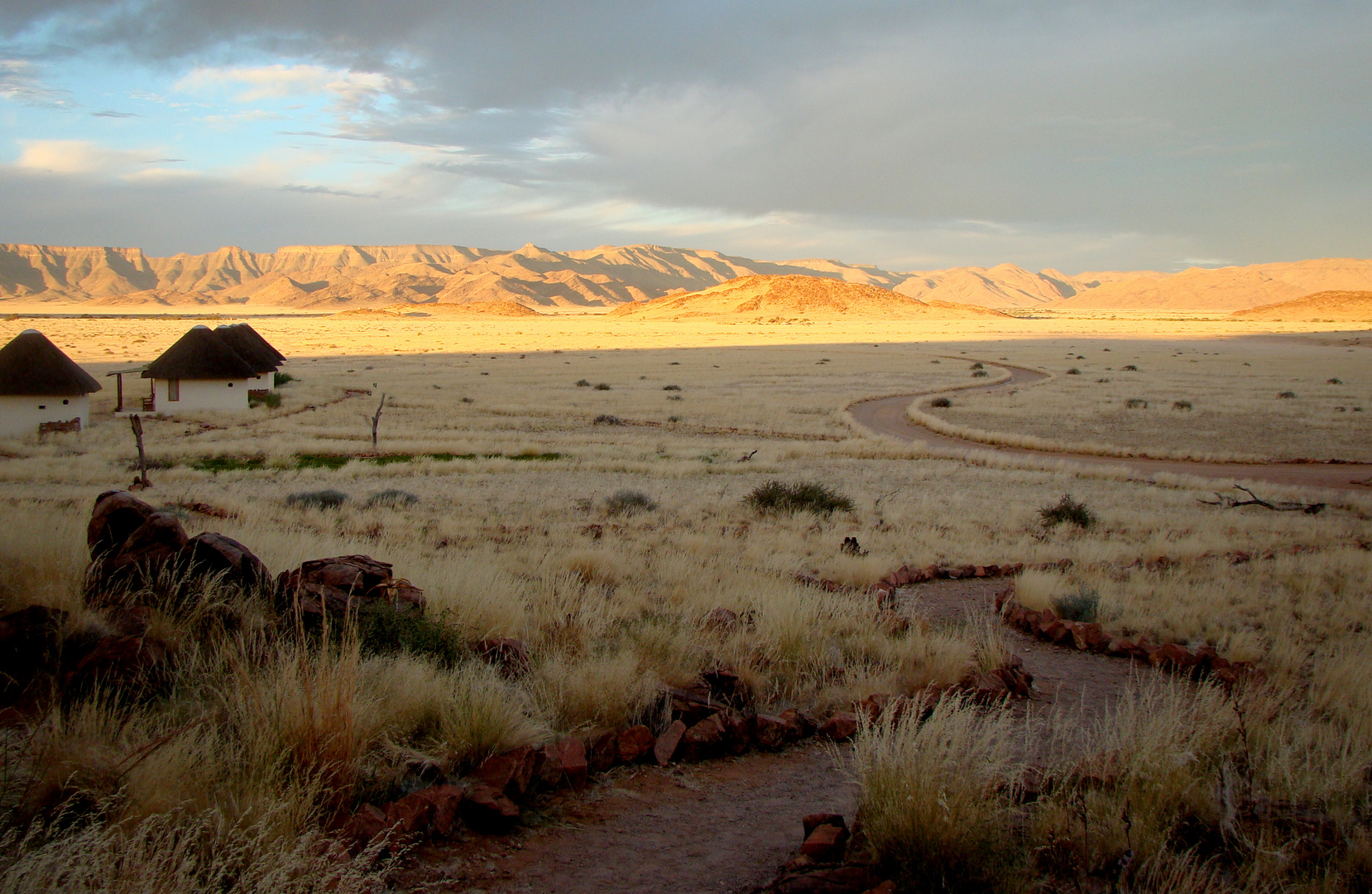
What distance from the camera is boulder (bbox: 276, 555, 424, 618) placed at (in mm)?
5352

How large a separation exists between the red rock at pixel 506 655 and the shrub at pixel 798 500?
8.97 m

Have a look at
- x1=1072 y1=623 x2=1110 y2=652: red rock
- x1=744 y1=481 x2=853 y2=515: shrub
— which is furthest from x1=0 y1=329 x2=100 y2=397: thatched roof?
x1=1072 y1=623 x2=1110 y2=652: red rock

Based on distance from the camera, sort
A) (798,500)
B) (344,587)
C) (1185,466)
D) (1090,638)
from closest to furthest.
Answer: (344,587) < (1090,638) < (798,500) < (1185,466)

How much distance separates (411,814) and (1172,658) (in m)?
5.91

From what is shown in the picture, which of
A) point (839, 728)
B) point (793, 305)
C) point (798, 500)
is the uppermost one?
point (793, 305)

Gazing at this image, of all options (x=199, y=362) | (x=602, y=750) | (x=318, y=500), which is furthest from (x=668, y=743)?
(x=199, y=362)

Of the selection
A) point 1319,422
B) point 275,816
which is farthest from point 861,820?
point 1319,422

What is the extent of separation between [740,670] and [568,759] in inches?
70.7

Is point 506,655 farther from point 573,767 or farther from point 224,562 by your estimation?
point 224,562

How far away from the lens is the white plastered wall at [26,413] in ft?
89.6

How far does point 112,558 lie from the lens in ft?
18.0

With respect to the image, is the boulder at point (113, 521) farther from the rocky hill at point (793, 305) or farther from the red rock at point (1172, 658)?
the rocky hill at point (793, 305)

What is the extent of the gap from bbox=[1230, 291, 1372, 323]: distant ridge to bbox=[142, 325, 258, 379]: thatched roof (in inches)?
5807

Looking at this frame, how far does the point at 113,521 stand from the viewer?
5.72 m
